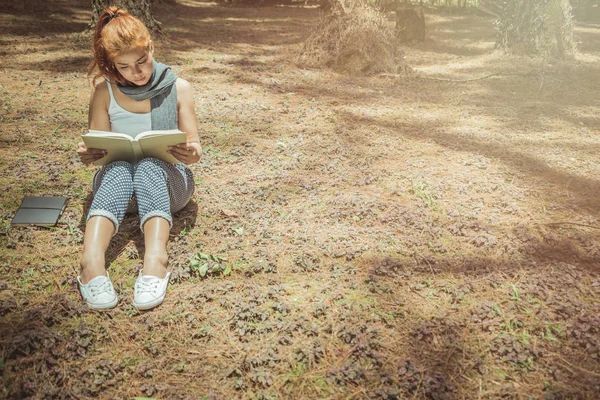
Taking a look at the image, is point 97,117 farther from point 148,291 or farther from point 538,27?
point 538,27

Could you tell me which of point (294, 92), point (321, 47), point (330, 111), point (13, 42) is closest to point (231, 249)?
point (330, 111)

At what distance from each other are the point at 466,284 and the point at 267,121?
4.03 metres

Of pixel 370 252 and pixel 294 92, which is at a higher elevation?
pixel 294 92

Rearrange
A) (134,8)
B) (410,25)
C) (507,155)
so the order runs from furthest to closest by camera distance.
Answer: (410,25) → (134,8) → (507,155)

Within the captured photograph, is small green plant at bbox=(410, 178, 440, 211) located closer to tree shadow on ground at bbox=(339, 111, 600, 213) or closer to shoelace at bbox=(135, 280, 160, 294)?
tree shadow on ground at bbox=(339, 111, 600, 213)

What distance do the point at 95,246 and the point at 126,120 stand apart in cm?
106

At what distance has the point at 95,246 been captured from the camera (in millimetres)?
2820

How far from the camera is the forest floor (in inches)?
89.5

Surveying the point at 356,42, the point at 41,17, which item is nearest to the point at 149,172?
the point at 356,42

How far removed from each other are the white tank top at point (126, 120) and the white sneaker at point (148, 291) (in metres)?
1.23

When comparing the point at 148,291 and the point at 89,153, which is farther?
the point at 89,153

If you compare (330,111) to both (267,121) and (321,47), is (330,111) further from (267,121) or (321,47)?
(321,47)

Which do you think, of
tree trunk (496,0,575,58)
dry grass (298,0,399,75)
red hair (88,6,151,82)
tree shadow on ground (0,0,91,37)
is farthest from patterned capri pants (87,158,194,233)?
tree trunk (496,0,575,58)

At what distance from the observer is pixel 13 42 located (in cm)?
923
